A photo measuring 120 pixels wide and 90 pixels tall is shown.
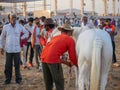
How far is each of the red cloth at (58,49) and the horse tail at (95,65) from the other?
1.40 feet

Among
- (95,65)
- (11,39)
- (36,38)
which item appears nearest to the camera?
(95,65)

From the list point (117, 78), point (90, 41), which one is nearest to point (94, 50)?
point (90, 41)

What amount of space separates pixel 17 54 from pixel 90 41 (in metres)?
3.22

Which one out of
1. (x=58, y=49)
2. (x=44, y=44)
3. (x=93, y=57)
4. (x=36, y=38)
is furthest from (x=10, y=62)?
(x=58, y=49)

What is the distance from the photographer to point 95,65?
6020 mm

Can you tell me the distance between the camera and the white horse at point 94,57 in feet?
19.7

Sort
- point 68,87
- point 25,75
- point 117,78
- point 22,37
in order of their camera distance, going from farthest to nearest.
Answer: point 25,75 → point 117,78 → point 22,37 → point 68,87

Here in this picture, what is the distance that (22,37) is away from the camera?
920 cm

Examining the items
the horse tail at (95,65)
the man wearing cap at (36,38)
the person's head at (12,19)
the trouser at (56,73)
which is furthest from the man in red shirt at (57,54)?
the man wearing cap at (36,38)

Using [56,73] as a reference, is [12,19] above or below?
above

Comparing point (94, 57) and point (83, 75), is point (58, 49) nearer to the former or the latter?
point (94, 57)

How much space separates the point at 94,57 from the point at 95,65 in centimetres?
14

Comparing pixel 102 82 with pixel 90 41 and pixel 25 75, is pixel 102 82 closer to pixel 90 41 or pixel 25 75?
pixel 90 41

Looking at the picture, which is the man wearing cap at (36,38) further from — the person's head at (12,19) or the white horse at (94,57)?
the white horse at (94,57)
